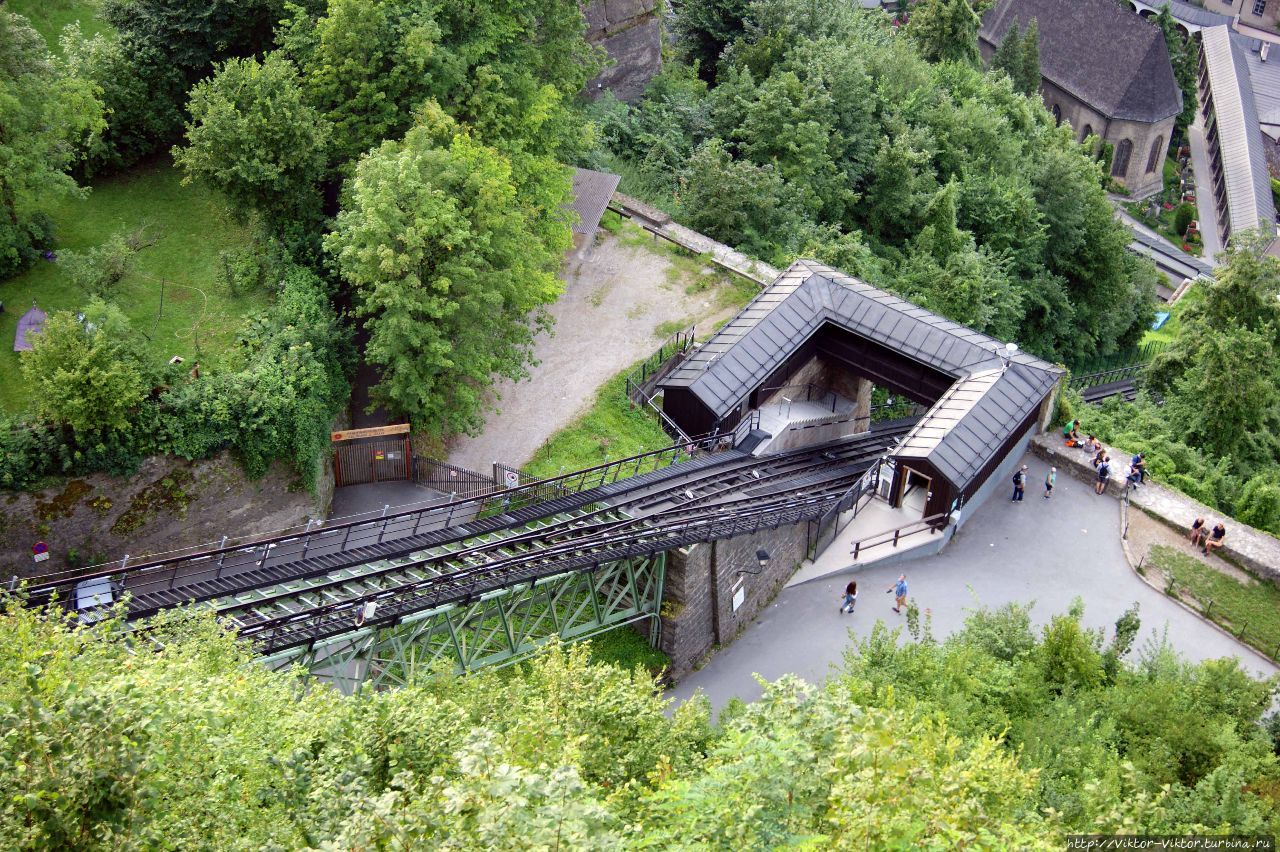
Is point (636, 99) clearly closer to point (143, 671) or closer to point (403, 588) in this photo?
point (403, 588)

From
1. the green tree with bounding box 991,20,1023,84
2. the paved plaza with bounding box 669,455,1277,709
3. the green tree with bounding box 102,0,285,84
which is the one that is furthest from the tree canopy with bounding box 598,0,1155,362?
A: the green tree with bounding box 991,20,1023,84

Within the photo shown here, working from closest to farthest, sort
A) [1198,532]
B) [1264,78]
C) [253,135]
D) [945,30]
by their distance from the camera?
1. [1198,532]
2. [253,135]
3. [945,30]
4. [1264,78]

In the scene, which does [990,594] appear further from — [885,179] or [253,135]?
[885,179]

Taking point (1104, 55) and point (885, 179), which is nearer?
point (885, 179)

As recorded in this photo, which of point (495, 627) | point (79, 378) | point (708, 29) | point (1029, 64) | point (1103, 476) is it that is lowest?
point (495, 627)

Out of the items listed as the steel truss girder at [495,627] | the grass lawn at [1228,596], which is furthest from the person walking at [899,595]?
the grass lawn at [1228,596]

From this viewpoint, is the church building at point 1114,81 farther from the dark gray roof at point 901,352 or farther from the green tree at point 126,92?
the green tree at point 126,92

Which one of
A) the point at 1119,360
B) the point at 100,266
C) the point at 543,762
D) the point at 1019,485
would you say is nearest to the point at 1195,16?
the point at 1119,360
